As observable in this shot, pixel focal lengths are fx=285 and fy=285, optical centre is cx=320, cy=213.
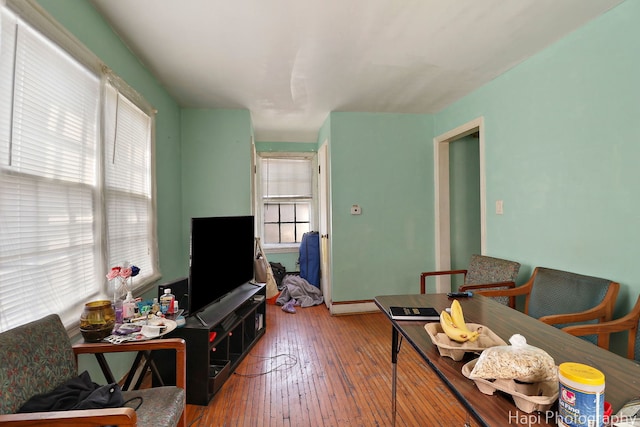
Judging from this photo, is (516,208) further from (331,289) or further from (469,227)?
(331,289)

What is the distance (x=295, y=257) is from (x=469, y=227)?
272cm

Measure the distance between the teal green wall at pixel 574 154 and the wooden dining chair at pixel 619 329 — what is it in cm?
23

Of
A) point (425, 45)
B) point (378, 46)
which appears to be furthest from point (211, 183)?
point (425, 45)

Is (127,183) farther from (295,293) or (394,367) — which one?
(295,293)

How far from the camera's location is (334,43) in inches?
83.4

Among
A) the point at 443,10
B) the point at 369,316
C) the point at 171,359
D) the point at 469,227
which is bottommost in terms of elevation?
the point at 369,316

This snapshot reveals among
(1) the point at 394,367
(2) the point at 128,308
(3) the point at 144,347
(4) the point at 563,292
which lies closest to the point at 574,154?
(4) the point at 563,292

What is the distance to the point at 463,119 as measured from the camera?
3.21 m

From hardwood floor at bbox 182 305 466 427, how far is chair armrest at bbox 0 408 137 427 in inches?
38.0

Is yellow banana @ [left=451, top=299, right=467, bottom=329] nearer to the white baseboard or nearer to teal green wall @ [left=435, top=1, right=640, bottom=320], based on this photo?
teal green wall @ [left=435, top=1, right=640, bottom=320]

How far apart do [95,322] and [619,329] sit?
2726 millimetres

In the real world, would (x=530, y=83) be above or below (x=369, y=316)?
above

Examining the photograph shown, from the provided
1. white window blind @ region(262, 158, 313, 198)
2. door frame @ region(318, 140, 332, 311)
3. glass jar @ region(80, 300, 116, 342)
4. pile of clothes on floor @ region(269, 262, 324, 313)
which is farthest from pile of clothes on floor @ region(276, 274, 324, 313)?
glass jar @ region(80, 300, 116, 342)

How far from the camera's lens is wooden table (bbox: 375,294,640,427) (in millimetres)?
727
